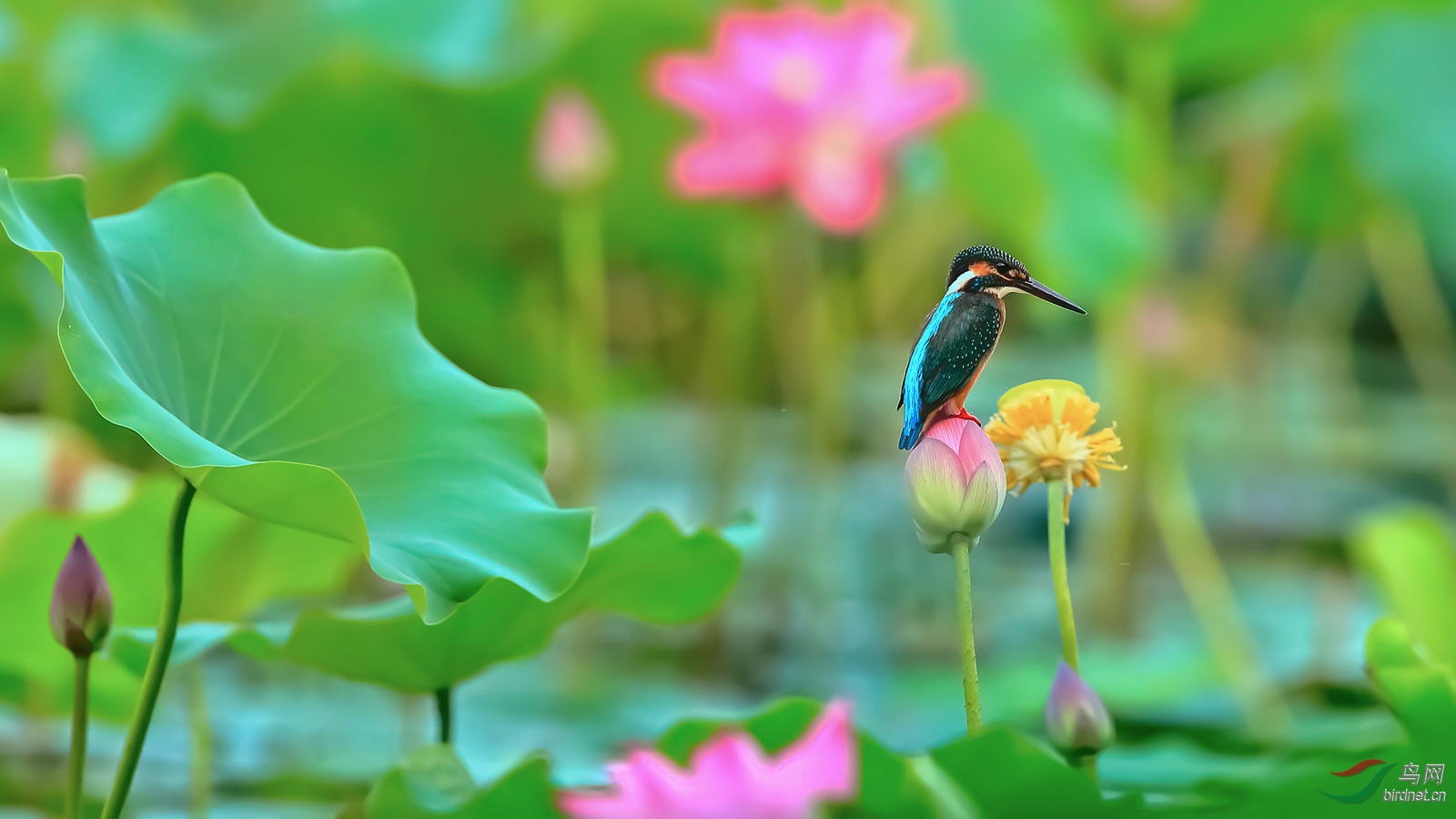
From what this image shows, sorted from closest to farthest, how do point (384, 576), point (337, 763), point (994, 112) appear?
point (384, 576) < point (337, 763) < point (994, 112)

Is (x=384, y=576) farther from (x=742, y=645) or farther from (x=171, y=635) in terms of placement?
(x=742, y=645)

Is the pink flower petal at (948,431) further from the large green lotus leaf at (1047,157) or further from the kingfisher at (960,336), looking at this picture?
the large green lotus leaf at (1047,157)

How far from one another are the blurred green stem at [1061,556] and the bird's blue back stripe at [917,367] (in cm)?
3

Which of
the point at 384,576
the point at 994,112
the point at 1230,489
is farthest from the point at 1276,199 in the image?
the point at 384,576

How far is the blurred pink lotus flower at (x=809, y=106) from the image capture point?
570 mm

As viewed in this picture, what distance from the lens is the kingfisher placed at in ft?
0.57

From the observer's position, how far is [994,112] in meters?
0.74

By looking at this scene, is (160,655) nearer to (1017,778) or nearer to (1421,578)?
(1017,778)

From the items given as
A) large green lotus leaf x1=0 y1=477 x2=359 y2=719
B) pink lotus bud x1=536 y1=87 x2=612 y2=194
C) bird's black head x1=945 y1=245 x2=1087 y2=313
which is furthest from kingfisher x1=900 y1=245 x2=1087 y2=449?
pink lotus bud x1=536 y1=87 x2=612 y2=194

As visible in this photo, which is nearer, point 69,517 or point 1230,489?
point 69,517

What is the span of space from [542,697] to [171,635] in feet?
1.70

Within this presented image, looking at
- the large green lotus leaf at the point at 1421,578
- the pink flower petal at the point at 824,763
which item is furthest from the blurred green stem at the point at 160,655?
the large green lotus leaf at the point at 1421,578

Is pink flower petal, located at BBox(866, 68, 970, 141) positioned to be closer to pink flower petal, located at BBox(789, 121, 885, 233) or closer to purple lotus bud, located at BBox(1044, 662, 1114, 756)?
pink flower petal, located at BBox(789, 121, 885, 233)

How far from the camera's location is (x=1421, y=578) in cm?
45
